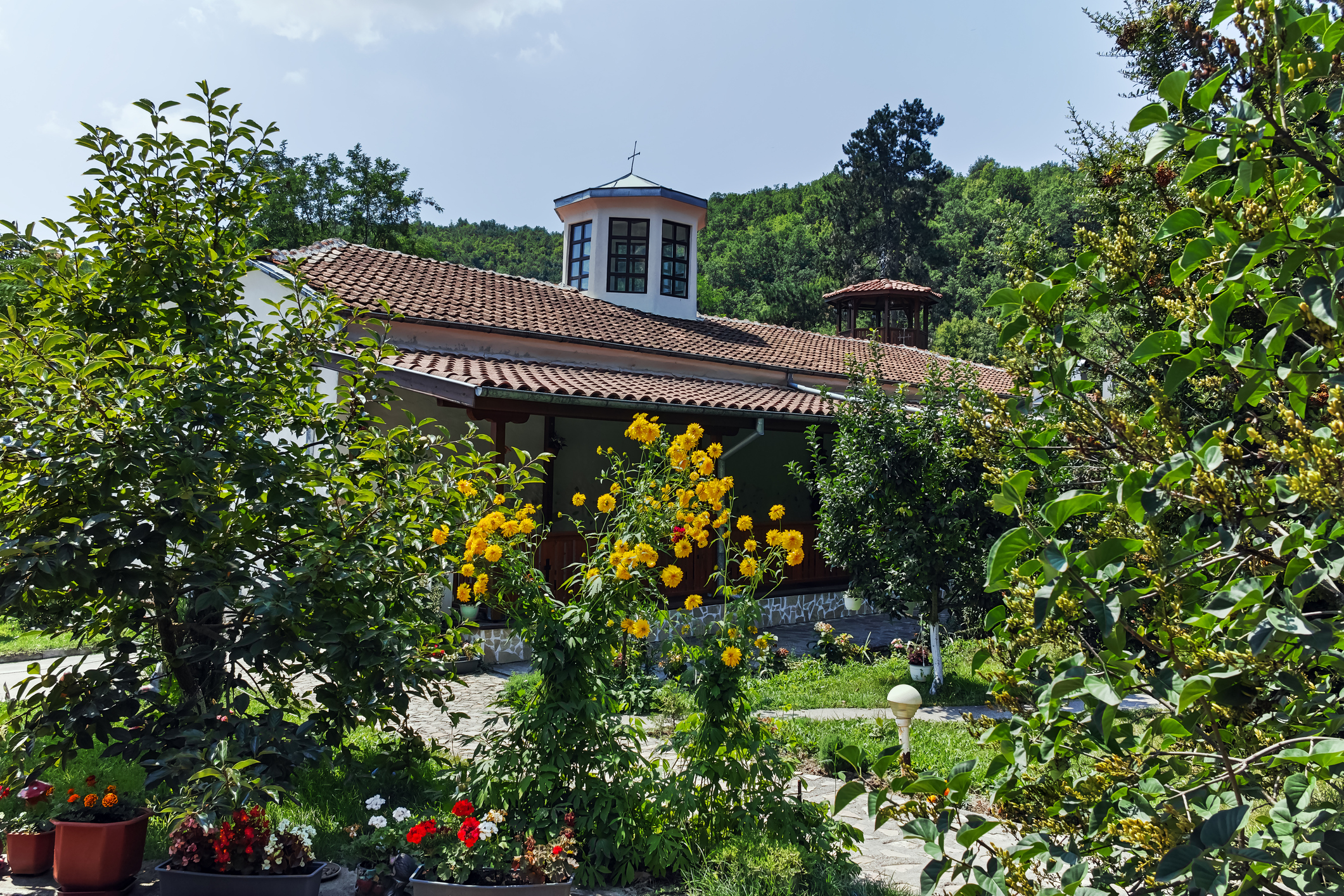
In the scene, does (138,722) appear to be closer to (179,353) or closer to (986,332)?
(179,353)

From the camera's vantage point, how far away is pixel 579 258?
16.4m

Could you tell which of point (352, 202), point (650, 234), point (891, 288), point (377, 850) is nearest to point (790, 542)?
point (377, 850)

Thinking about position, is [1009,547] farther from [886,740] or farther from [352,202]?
[352,202]

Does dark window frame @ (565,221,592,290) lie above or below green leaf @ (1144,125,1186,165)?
above

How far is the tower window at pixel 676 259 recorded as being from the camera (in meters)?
15.8

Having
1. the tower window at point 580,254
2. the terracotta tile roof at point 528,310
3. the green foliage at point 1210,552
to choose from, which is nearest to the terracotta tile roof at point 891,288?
the terracotta tile roof at point 528,310

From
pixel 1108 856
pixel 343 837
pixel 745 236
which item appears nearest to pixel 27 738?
pixel 343 837

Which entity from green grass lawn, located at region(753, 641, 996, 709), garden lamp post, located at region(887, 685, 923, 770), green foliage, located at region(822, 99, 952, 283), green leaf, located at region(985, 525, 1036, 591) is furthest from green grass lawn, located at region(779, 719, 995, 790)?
green foliage, located at region(822, 99, 952, 283)

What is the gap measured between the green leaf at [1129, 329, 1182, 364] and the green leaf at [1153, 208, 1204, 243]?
152 millimetres

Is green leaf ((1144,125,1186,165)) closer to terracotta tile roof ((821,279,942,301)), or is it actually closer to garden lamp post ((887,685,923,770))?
garden lamp post ((887,685,923,770))

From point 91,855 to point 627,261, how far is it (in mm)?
13543

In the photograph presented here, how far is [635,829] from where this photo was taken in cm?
378

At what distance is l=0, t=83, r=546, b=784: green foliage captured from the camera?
11.1 feet

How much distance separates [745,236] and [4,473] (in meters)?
44.7
